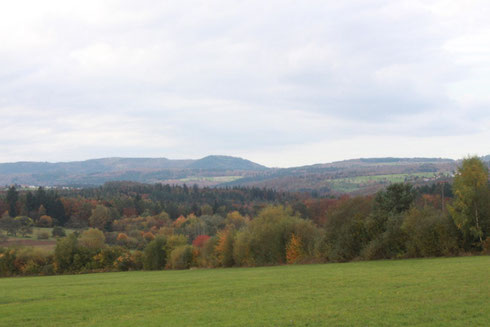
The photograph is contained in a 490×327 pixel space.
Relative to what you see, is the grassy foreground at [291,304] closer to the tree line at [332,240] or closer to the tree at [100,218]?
the tree line at [332,240]

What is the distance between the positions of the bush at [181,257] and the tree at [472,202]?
45.7 m

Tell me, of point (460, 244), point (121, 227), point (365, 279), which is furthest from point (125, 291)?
point (121, 227)

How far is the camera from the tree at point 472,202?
49.4 m

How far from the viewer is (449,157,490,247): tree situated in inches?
1944

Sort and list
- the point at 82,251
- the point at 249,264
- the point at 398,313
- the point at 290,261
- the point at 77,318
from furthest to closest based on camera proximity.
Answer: the point at 82,251 → the point at 249,264 → the point at 290,261 → the point at 77,318 → the point at 398,313

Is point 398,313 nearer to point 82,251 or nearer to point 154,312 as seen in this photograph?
point 154,312

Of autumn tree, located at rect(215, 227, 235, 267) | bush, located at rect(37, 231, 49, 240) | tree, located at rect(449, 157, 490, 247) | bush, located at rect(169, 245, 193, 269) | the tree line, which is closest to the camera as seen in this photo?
tree, located at rect(449, 157, 490, 247)

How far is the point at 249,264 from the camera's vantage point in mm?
68938

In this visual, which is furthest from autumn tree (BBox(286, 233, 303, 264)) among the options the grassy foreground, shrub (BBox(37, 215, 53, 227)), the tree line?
shrub (BBox(37, 215, 53, 227))

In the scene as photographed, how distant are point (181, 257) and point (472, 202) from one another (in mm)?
48658

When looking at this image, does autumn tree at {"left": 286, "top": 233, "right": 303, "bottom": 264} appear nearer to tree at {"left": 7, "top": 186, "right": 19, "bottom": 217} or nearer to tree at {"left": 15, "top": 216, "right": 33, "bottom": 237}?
tree at {"left": 15, "top": 216, "right": 33, "bottom": 237}

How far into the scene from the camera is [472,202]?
5081 cm

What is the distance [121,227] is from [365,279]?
142m

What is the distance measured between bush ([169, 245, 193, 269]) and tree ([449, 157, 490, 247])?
1797 inches
